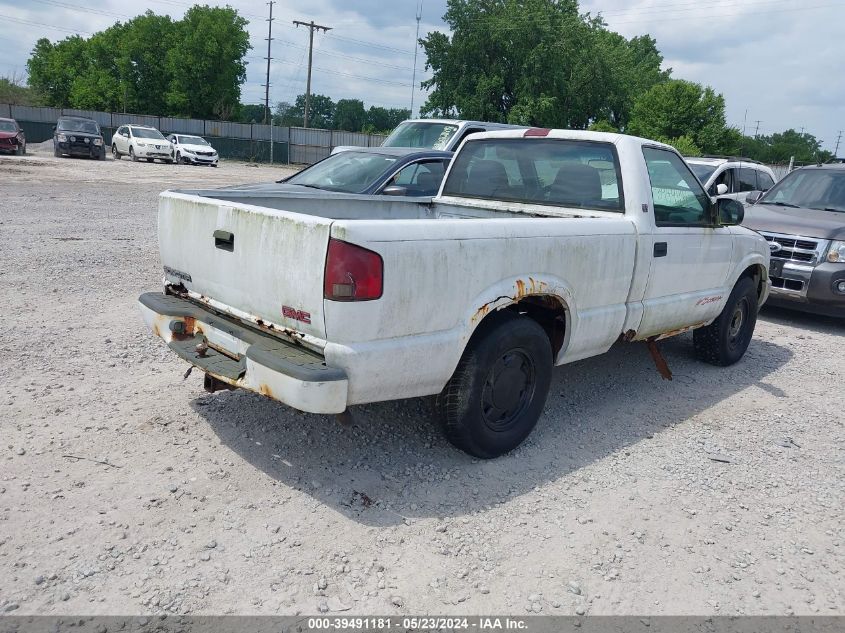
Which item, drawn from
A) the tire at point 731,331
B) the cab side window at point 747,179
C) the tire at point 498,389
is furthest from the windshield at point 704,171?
the tire at point 498,389

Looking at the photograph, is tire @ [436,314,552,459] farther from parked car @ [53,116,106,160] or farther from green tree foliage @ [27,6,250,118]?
green tree foliage @ [27,6,250,118]

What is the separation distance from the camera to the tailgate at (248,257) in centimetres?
335

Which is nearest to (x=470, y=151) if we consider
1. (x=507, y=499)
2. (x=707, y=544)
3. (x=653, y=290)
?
(x=653, y=290)

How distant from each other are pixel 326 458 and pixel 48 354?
262cm

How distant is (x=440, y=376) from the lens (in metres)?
3.66

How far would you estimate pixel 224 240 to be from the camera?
12.6 feet

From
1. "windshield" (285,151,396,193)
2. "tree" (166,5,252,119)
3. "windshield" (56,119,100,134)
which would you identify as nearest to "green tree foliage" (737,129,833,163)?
"tree" (166,5,252,119)

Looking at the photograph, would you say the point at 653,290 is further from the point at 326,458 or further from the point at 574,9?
the point at 574,9

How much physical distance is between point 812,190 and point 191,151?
28.9 metres

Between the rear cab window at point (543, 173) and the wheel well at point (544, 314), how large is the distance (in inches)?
36.8

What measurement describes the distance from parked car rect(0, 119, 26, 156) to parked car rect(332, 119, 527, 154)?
2326cm

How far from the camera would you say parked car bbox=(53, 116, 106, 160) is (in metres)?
29.5

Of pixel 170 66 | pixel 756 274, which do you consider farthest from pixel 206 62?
pixel 756 274

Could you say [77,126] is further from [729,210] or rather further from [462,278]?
[462,278]
